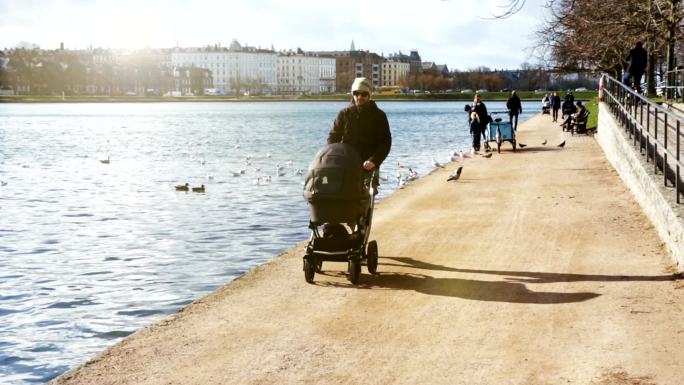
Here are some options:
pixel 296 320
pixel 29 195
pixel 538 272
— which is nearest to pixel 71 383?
pixel 296 320

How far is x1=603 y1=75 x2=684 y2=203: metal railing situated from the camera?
35.6ft

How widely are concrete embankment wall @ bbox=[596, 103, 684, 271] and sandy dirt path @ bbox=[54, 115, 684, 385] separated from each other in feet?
0.68

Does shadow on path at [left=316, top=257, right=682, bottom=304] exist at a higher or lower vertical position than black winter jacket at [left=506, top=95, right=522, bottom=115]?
lower

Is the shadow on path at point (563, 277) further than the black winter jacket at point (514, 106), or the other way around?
the black winter jacket at point (514, 106)

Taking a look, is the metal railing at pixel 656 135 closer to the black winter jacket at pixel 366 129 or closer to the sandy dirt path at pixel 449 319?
the sandy dirt path at pixel 449 319

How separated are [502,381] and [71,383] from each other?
2910 mm

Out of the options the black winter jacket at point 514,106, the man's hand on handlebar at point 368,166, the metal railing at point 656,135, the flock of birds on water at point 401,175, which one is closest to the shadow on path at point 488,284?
the man's hand on handlebar at point 368,166

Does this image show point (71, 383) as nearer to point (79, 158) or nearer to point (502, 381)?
point (502, 381)

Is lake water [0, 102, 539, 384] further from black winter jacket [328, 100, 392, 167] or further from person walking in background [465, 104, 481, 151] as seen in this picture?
black winter jacket [328, 100, 392, 167]

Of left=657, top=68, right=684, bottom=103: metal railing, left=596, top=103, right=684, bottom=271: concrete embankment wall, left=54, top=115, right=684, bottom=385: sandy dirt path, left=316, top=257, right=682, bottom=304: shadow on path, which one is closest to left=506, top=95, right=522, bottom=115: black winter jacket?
left=657, top=68, right=684, bottom=103: metal railing

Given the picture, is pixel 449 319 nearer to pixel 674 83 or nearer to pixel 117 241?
pixel 117 241

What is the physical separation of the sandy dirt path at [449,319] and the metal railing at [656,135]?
0.78 m

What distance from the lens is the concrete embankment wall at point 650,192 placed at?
382 inches

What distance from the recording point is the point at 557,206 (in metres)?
14.7
